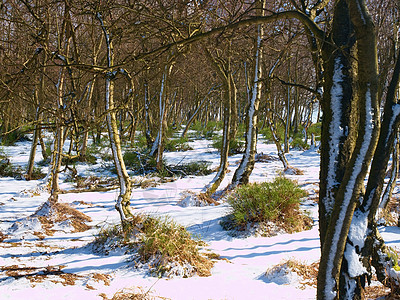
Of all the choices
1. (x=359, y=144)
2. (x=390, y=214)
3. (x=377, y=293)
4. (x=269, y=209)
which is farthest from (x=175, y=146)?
(x=359, y=144)

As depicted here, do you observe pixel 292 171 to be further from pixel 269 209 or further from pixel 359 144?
pixel 359 144

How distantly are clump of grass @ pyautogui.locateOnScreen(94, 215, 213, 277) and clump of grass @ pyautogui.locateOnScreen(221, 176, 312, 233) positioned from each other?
0.90m

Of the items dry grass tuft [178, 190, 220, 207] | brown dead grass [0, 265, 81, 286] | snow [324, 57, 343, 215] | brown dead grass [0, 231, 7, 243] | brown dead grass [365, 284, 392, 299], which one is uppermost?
snow [324, 57, 343, 215]

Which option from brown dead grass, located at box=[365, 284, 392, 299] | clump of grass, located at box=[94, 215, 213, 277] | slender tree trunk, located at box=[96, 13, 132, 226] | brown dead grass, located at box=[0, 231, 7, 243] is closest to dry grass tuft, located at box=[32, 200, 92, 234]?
brown dead grass, located at box=[0, 231, 7, 243]

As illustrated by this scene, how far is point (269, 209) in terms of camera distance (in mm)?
4609

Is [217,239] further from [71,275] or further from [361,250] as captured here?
[361,250]

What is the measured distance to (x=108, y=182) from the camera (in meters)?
8.52

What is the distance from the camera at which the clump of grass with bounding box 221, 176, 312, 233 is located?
15.0 ft

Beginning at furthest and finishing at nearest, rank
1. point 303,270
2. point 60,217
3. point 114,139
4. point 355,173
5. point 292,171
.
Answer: point 292,171
point 60,217
point 114,139
point 303,270
point 355,173

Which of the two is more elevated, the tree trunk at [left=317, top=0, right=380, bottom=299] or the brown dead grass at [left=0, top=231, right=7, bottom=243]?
the tree trunk at [left=317, top=0, right=380, bottom=299]

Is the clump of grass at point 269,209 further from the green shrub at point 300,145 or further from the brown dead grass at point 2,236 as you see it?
the green shrub at point 300,145

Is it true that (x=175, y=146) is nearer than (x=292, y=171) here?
No

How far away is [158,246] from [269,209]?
195cm

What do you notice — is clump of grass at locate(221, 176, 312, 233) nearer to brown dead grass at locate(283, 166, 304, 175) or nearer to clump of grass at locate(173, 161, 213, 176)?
brown dead grass at locate(283, 166, 304, 175)
